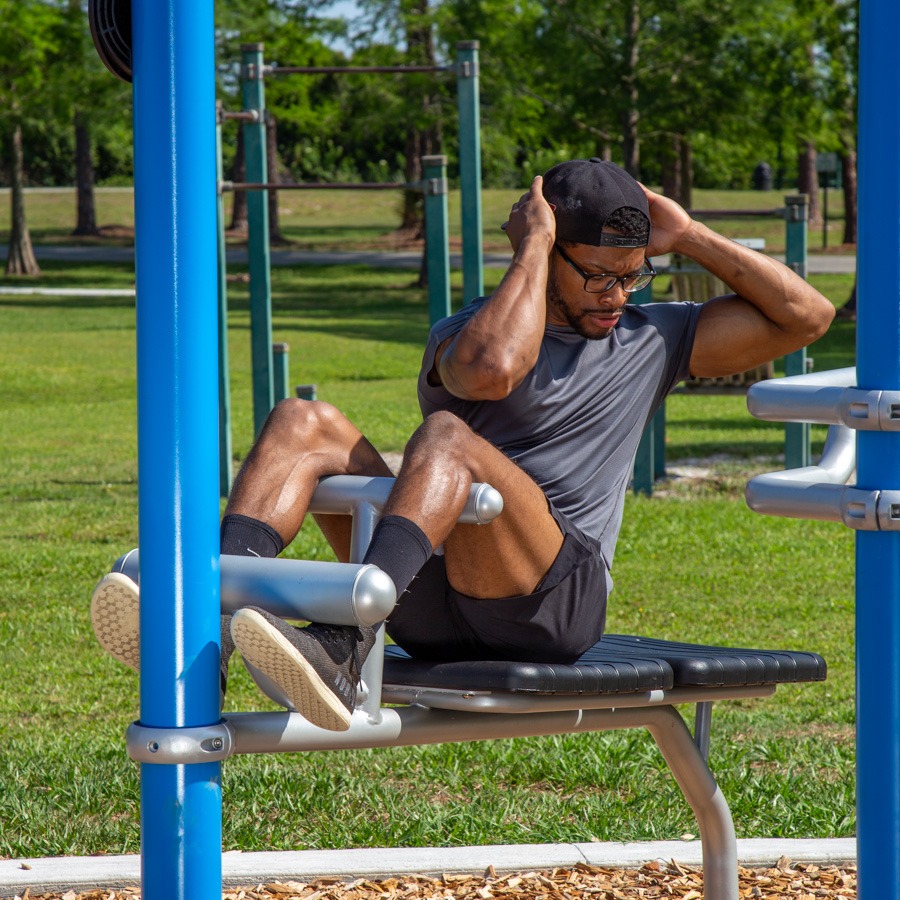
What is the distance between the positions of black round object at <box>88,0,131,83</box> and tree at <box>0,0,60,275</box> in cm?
2332

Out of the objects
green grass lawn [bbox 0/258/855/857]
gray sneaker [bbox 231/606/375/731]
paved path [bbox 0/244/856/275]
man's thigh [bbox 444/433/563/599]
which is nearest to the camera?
gray sneaker [bbox 231/606/375/731]

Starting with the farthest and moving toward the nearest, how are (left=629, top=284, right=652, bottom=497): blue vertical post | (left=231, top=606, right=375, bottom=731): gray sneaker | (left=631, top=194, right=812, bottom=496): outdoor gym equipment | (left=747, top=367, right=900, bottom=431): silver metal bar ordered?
(left=629, top=284, right=652, bottom=497): blue vertical post < (left=631, top=194, right=812, bottom=496): outdoor gym equipment < (left=231, top=606, right=375, bottom=731): gray sneaker < (left=747, top=367, right=900, bottom=431): silver metal bar

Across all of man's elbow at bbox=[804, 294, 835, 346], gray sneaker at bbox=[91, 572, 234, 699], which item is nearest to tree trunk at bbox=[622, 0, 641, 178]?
man's elbow at bbox=[804, 294, 835, 346]

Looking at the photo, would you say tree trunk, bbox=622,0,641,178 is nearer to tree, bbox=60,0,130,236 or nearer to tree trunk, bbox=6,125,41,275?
tree, bbox=60,0,130,236

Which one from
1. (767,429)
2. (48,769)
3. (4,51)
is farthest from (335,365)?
(48,769)

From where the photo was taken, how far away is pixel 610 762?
13.3ft

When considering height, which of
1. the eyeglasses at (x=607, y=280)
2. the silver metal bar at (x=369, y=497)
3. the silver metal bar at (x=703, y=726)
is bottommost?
the silver metal bar at (x=703, y=726)

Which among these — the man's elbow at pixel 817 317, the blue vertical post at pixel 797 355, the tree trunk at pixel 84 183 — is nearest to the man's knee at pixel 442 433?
the man's elbow at pixel 817 317

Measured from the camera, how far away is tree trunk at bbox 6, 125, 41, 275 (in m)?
25.6

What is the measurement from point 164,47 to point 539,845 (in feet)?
6.89

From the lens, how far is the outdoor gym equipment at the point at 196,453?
171cm

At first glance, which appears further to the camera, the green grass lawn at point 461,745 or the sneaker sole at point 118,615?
the green grass lawn at point 461,745

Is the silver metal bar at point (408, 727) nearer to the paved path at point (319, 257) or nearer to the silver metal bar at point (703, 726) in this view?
the silver metal bar at point (703, 726)

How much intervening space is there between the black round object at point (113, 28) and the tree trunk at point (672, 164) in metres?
20.4
